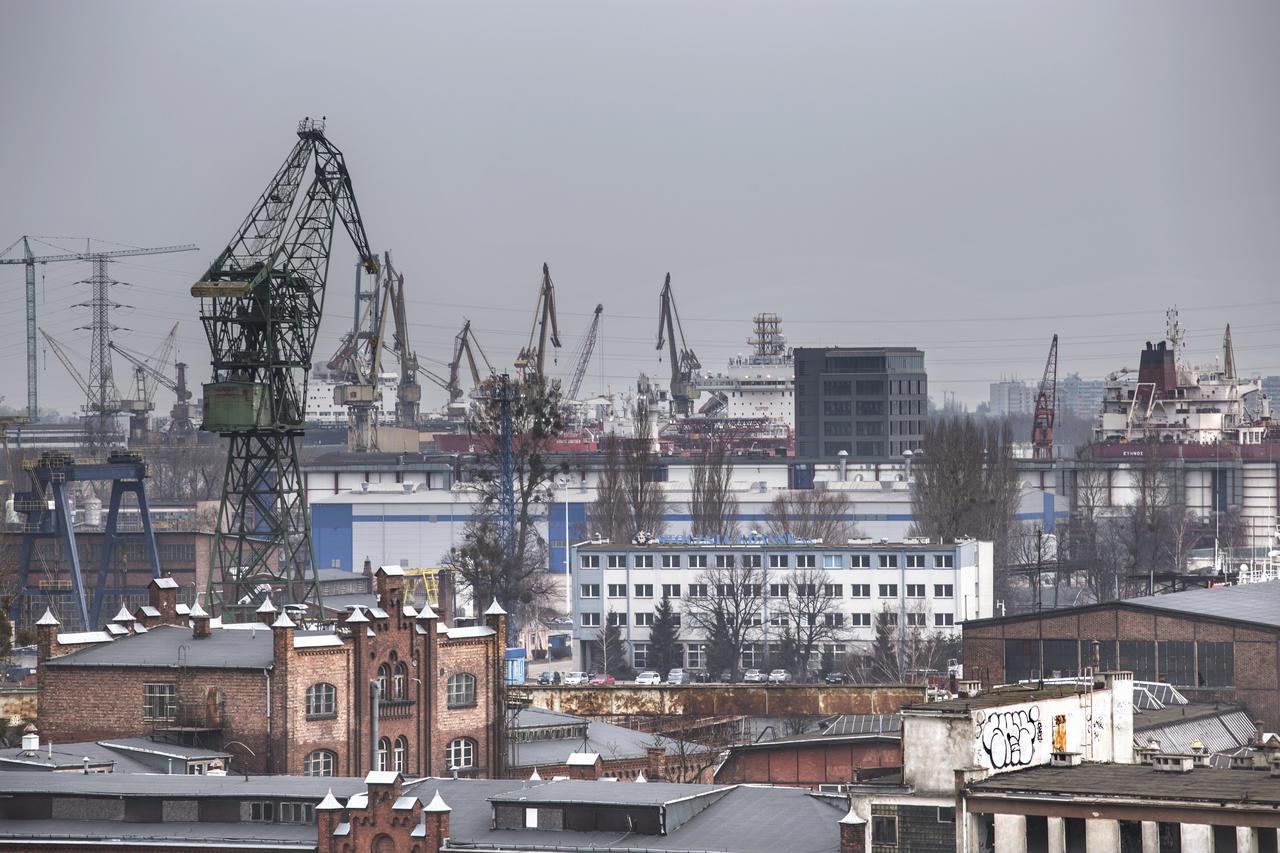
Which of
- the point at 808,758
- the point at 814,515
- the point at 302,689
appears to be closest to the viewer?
the point at 302,689

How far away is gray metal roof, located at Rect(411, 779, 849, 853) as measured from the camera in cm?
3809

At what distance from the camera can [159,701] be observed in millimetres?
54531

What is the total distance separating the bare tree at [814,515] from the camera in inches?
5030

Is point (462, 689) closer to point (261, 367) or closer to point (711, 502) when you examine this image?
point (261, 367)

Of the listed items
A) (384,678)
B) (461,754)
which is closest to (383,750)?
(384,678)

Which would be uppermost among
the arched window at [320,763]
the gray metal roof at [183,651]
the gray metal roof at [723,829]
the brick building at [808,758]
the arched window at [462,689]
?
the gray metal roof at [183,651]

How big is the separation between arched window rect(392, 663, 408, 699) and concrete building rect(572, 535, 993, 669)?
4504 cm

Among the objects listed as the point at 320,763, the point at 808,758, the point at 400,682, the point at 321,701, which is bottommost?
the point at 808,758

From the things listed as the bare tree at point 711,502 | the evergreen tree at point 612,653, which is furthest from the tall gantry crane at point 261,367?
the bare tree at point 711,502

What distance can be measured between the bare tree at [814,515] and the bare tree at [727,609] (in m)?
19.0

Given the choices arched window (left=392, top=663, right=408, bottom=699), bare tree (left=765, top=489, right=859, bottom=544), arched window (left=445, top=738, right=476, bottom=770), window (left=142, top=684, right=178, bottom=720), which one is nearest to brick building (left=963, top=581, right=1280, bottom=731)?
arched window (left=445, top=738, right=476, bottom=770)

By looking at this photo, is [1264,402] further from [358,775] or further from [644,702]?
[358,775]

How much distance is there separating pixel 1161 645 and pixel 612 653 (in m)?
39.8

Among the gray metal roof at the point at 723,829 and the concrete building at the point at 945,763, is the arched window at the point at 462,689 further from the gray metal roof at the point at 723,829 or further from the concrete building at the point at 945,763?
the concrete building at the point at 945,763
